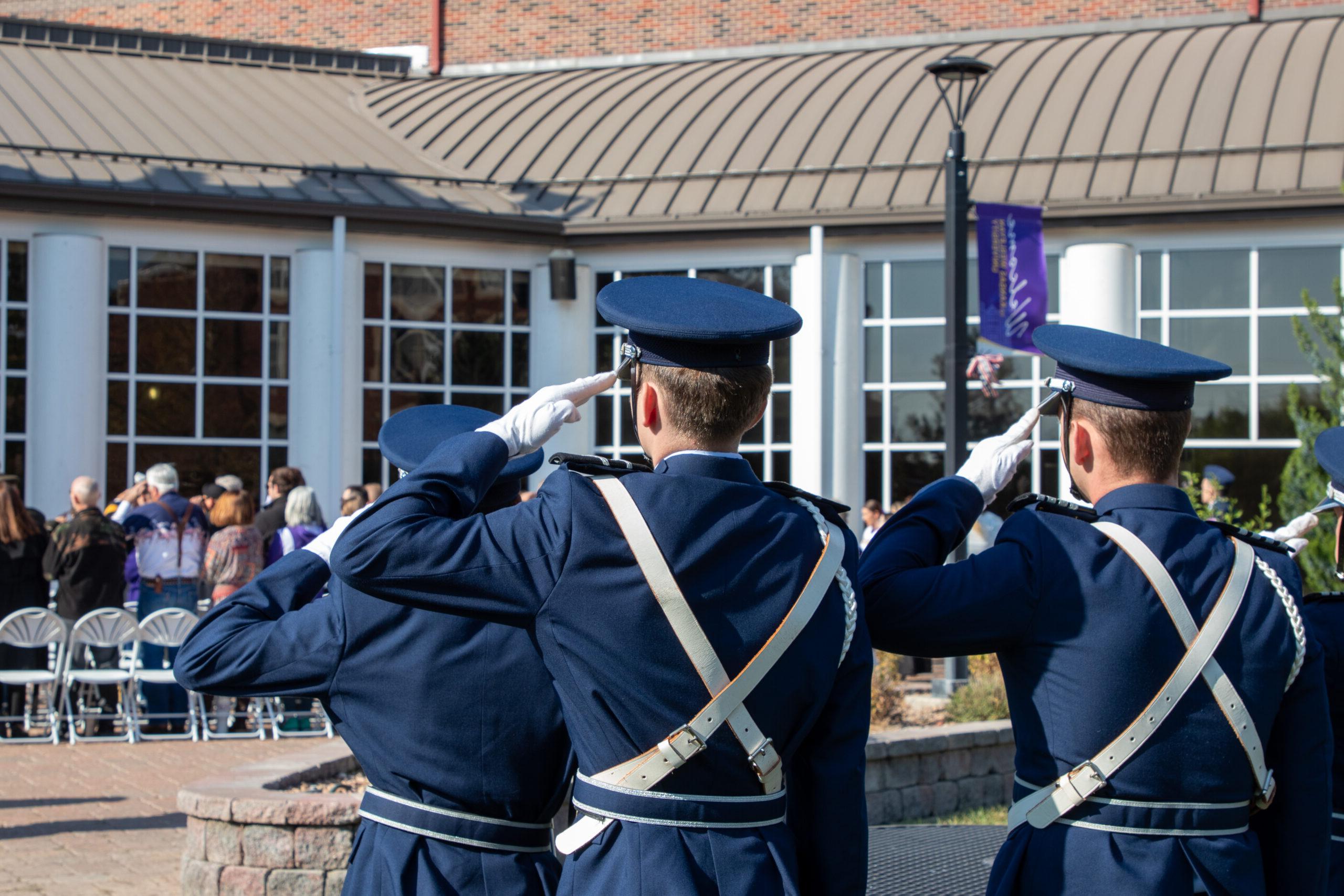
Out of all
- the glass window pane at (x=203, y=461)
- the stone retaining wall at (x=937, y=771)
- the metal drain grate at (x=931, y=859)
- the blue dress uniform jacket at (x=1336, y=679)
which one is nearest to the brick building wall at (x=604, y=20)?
the glass window pane at (x=203, y=461)

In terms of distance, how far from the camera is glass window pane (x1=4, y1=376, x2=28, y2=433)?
13.5m

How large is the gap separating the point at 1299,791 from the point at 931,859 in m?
3.43

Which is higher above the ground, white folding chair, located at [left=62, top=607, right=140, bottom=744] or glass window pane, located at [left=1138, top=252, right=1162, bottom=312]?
glass window pane, located at [left=1138, top=252, right=1162, bottom=312]

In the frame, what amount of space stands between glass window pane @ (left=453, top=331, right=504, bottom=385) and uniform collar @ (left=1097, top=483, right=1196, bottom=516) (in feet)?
41.5

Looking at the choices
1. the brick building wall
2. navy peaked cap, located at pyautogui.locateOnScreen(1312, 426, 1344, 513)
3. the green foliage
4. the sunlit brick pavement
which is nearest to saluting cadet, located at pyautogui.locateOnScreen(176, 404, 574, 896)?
navy peaked cap, located at pyautogui.locateOnScreen(1312, 426, 1344, 513)

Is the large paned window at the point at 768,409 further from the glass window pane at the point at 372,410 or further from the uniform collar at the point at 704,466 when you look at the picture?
the uniform collar at the point at 704,466

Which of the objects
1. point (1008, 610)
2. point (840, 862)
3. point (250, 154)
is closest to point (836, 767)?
point (840, 862)

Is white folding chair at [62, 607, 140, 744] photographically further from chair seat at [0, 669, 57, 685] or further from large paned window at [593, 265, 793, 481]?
large paned window at [593, 265, 793, 481]

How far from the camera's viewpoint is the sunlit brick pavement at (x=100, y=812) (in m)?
6.00

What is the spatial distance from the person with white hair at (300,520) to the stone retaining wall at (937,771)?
4672 mm

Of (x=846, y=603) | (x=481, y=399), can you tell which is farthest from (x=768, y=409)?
(x=846, y=603)

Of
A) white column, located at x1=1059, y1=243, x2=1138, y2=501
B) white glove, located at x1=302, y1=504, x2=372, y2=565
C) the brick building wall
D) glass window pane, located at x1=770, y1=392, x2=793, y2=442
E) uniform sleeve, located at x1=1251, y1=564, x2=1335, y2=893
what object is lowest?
uniform sleeve, located at x1=1251, y1=564, x2=1335, y2=893

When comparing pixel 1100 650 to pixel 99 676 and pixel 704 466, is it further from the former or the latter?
pixel 99 676

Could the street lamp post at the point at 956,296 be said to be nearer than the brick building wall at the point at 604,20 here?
Yes
